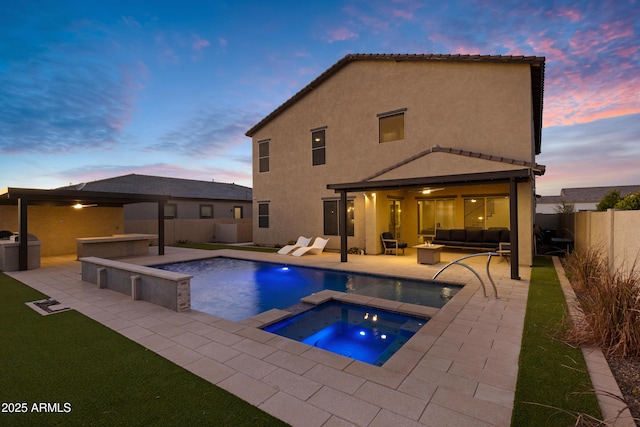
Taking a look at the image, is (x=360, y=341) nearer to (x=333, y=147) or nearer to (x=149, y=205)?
(x=333, y=147)

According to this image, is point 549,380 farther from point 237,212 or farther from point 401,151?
point 237,212

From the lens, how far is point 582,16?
9656 mm

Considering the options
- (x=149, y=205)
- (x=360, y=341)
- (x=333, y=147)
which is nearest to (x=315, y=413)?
(x=360, y=341)

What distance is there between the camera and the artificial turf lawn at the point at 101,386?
283 centimetres

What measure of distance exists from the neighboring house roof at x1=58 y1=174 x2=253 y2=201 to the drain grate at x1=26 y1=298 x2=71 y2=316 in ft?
58.6

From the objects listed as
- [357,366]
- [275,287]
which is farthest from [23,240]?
[357,366]

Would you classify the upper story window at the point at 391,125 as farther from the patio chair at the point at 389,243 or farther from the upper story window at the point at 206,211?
the upper story window at the point at 206,211

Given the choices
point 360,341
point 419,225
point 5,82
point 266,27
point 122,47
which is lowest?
point 360,341

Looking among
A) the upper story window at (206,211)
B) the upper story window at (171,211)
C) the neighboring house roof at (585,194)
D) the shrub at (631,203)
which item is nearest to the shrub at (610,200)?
the shrub at (631,203)

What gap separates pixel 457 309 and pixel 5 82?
68.1 feet

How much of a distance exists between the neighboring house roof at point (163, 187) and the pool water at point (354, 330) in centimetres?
2108

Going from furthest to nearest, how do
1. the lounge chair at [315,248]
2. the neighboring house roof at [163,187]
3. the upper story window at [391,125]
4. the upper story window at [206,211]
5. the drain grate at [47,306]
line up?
the upper story window at [206,211] → the neighboring house roof at [163,187] → the lounge chair at [315,248] → the upper story window at [391,125] → the drain grate at [47,306]

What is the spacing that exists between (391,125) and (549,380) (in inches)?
519

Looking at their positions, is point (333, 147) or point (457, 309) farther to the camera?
point (333, 147)
